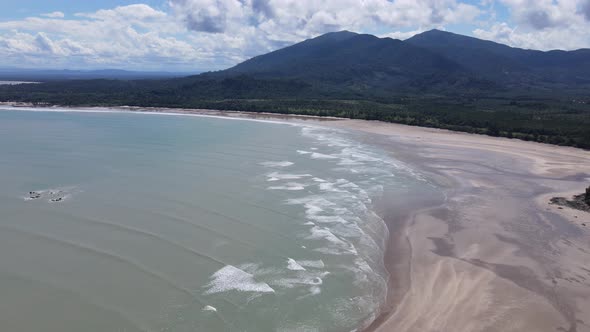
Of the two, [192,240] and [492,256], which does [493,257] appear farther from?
[192,240]

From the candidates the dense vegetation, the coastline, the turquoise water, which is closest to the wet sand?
the coastline

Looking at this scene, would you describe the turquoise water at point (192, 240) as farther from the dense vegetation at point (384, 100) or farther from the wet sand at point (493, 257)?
the dense vegetation at point (384, 100)

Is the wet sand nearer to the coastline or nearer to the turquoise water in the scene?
the coastline

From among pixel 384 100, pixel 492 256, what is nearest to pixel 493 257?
pixel 492 256

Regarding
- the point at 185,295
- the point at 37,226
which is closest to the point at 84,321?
the point at 185,295

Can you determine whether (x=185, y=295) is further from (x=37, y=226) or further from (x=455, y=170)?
(x=455, y=170)

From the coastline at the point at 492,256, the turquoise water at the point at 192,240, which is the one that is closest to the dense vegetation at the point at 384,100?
the coastline at the point at 492,256

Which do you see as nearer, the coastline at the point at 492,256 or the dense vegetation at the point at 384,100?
the coastline at the point at 492,256
